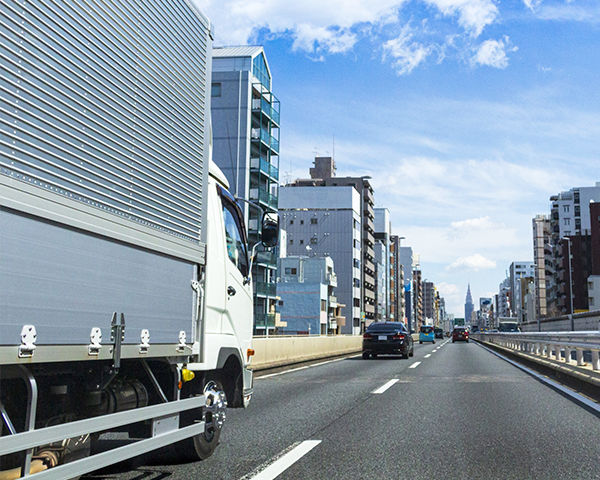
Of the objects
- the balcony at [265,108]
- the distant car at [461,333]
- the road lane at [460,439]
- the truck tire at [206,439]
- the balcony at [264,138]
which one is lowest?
the distant car at [461,333]

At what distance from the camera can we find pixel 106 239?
361 cm

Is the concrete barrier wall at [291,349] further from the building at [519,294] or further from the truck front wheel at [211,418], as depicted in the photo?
the building at [519,294]

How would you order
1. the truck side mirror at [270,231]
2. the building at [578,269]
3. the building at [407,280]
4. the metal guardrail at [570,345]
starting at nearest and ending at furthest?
the truck side mirror at [270,231]
the metal guardrail at [570,345]
the building at [578,269]
the building at [407,280]

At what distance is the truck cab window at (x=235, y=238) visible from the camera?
20.0 ft

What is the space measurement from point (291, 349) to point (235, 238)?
1544cm

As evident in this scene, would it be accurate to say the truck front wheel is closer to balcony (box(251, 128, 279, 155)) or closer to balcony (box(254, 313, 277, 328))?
balcony (box(254, 313, 277, 328))

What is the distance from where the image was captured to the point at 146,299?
4.05 metres

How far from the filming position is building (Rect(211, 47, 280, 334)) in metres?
50.5

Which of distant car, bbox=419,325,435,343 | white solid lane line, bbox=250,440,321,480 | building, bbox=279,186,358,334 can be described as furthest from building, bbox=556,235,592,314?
white solid lane line, bbox=250,440,321,480

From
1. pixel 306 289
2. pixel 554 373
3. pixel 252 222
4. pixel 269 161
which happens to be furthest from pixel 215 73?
pixel 554 373

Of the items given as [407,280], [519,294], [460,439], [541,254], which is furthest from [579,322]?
[519,294]

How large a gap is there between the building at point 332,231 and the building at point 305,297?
8753 mm

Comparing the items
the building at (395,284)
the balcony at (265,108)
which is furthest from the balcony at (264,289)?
the building at (395,284)

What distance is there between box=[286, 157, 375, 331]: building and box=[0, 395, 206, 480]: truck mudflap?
93.8m
